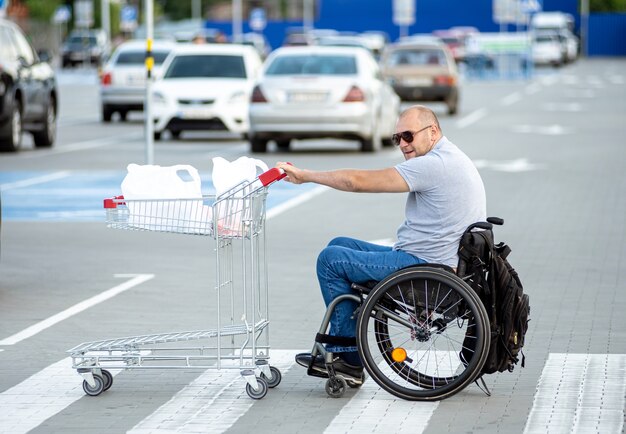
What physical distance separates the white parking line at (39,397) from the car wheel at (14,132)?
51.1 ft

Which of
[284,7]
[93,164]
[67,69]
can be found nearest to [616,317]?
[93,164]

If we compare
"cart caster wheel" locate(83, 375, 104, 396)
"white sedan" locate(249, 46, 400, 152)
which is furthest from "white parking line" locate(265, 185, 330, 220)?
"cart caster wheel" locate(83, 375, 104, 396)

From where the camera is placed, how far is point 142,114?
37.3 metres

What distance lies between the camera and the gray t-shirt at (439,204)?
7258 mm

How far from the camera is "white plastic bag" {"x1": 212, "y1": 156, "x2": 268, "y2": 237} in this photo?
720 centimetres

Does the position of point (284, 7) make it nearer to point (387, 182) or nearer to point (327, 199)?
point (327, 199)

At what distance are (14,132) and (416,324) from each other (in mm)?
17177

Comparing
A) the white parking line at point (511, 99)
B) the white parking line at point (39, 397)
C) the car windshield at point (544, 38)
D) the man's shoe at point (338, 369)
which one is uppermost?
the man's shoe at point (338, 369)

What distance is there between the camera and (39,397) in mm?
7355

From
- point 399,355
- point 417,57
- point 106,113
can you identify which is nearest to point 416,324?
point 399,355

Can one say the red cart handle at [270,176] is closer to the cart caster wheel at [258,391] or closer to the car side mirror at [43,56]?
the cart caster wheel at [258,391]

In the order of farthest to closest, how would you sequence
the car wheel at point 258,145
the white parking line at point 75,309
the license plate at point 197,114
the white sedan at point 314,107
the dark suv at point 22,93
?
the license plate at point 197,114 < the car wheel at point 258,145 < the white sedan at point 314,107 < the dark suv at point 22,93 < the white parking line at point 75,309

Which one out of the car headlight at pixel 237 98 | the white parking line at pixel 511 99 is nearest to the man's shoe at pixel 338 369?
the car headlight at pixel 237 98

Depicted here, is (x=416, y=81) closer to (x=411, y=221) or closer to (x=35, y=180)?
(x=35, y=180)
